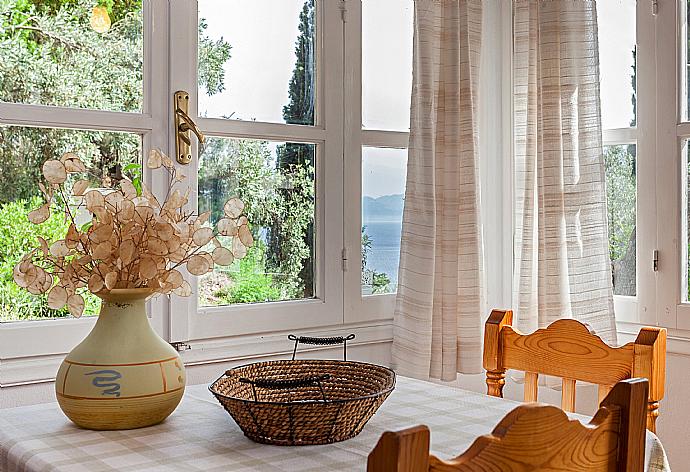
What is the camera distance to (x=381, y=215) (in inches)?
112

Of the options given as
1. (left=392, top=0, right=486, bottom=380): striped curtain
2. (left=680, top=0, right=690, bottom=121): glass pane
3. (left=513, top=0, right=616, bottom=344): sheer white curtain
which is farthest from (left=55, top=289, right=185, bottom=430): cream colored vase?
(left=680, top=0, right=690, bottom=121): glass pane

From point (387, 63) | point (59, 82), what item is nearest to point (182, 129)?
point (59, 82)

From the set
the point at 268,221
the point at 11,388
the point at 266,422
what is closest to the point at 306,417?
the point at 266,422

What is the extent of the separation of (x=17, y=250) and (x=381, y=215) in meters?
1.23

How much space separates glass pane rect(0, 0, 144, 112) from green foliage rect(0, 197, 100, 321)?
28cm

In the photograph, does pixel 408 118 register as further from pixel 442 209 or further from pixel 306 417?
pixel 306 417

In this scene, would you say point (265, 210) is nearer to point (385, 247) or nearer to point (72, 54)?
point (385, 247)

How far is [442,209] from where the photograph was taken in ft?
9.06

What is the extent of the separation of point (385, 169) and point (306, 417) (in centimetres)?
163

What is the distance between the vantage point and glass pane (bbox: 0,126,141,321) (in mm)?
2070

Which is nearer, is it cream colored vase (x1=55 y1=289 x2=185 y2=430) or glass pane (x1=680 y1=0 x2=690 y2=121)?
cream colored vase (x1=55 y1=289 x2=185 y2=430)

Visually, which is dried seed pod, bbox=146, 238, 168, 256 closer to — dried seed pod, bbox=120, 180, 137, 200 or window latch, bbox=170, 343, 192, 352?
dried seed pod, bbox=120, 180, 137, 200

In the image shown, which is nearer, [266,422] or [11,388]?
[266,422]

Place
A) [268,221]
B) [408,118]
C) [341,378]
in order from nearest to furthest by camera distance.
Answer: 1. [341,378]
2. [268,221]
3. [408,118]
